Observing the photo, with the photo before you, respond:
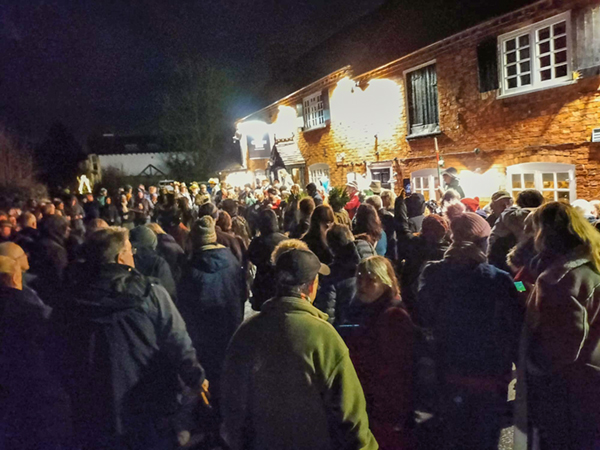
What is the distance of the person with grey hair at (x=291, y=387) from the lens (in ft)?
7.03

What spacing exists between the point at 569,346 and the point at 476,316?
0.58m

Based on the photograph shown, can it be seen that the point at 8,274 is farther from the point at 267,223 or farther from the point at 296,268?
the point at 267,223

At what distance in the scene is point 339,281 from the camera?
432 cm

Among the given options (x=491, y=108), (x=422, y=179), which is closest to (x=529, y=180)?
(x=491, y=108)

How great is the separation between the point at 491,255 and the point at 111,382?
3.86 meters

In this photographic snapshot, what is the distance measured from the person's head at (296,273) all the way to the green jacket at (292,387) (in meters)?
0.08

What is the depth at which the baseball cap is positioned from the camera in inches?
91.1

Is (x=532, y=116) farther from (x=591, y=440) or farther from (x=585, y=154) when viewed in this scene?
(x=591, y=440)

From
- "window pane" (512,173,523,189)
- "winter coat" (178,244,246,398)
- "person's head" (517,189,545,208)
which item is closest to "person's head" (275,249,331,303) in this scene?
"winter coat" (178,244,246,398)

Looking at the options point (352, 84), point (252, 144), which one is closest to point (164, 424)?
point (352, 84)

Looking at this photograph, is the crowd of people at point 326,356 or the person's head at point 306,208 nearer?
the crowd of people at point 326,356

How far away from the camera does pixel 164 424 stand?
3102 millimetres

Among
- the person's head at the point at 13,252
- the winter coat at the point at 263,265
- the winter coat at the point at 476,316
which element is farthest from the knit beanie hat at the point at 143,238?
the winter coat at the point at 476,316

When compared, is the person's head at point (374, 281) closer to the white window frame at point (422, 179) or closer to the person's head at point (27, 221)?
the person's head at point (27, 221)
